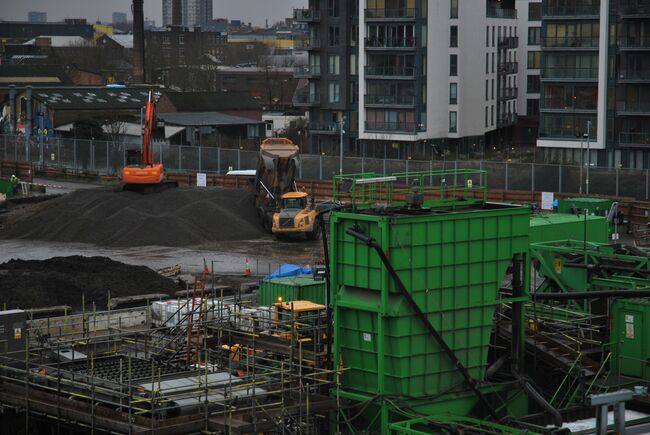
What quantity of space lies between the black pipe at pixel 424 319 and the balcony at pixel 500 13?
80210mm

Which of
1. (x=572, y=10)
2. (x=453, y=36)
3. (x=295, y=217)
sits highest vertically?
(x=572, y=10)

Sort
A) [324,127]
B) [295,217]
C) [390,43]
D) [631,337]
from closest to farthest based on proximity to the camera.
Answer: [631,337]
[295,217]
[390,43]
[324,127]

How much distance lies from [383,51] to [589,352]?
6691 cm

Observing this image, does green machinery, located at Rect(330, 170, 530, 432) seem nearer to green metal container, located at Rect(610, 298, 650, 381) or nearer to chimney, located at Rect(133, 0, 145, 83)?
green metal container, located at Rect(610, 298, 650, 381)

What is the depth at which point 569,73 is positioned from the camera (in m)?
90.8

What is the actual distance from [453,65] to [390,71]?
18.6ft

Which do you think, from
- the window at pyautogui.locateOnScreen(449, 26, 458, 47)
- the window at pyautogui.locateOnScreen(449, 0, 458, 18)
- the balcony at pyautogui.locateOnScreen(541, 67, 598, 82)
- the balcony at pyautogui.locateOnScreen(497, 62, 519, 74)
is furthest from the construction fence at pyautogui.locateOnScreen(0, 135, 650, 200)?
the balcony at pyautogui.locateOnScreen(497, 62, 519, 74)

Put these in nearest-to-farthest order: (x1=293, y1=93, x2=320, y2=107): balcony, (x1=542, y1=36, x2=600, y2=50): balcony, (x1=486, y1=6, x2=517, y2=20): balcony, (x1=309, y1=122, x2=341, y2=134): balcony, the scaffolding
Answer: the scaffolding, (x1=542, y1=36, x2=600, y2=50): balcony, (x1=309, y1=122, x2=341, y2=134): balcony, (x1=293, y1=93, x2=320, y2=107): balcony, (x1=486, y1=6, x2=517, y2=20): balcony

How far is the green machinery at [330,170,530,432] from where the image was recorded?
29094 mm

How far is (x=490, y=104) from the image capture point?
108688 mm

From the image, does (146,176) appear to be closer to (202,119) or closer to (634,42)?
(634,42)

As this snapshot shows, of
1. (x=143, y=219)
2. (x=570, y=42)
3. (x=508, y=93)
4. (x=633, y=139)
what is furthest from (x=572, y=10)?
(x=143, y=219)

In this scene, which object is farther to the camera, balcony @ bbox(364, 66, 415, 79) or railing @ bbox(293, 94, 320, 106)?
railing @ bbox(293, 94, 320, 106)

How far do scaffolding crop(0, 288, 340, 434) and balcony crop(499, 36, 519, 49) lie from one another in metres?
77.6
